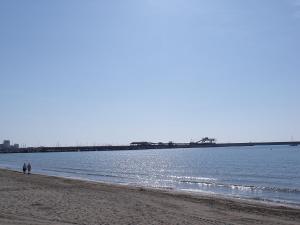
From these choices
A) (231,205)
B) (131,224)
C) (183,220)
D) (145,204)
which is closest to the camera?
(131,224)

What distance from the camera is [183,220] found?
1638 cm

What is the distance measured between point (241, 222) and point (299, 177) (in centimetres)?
3414

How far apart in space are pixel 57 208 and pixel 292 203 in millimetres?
16731

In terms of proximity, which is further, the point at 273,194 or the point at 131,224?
the point at 273,194

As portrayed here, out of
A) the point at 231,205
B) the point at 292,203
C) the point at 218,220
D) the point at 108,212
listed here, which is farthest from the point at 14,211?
the point at 292,203

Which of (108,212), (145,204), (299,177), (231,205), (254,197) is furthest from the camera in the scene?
(299,177)

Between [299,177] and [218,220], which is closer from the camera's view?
[218,220]

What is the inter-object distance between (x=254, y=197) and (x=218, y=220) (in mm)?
14816

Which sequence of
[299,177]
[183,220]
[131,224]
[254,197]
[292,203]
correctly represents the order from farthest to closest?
[299,177], [254,197], [292,203], [183,220], [131,224]

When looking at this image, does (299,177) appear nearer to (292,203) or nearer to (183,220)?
(292,203)

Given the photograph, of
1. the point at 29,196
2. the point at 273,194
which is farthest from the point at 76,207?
the point at 273,194

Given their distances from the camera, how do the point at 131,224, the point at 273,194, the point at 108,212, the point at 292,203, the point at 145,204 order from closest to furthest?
the point at 131,224
the point at 108,212
the point at 145,204
the point at 292,203
the point at 273,194

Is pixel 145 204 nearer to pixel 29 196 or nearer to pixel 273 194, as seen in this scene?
pixel 29 196

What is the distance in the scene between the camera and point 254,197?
102 feet
